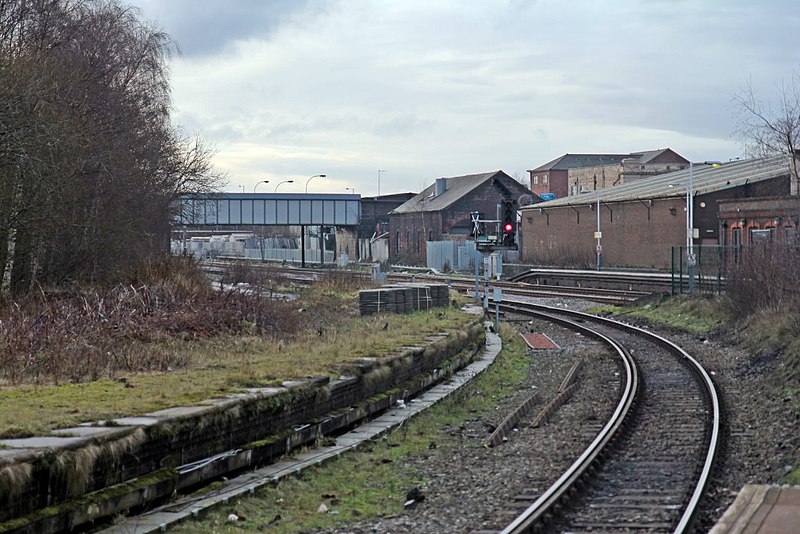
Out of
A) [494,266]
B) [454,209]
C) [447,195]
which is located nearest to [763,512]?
[494,266]

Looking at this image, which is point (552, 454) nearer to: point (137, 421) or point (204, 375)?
point (204, 375)

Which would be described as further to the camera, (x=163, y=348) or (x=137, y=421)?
(x=163, y=348)

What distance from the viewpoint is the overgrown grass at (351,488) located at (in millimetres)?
9906

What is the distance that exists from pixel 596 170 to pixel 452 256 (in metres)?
62.2

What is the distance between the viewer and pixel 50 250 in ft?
92.1

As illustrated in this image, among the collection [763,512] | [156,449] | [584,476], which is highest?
[156,449]

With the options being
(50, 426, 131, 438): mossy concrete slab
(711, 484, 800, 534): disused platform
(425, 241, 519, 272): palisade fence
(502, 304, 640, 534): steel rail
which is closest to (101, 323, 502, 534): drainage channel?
(50, 426, 131, 438): mossy concrete slab

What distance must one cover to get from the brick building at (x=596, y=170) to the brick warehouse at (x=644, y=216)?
41.8 meters

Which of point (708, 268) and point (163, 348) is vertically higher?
point (708, 268)

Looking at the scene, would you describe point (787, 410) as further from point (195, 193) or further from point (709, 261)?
point (195, 193)

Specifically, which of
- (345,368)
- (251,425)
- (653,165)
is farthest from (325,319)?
(653,165)

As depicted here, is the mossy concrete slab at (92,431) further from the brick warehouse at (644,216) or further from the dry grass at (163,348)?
the brick warehouse at (644,216)

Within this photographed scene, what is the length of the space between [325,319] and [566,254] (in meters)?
45.0

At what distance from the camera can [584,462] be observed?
486 inches
